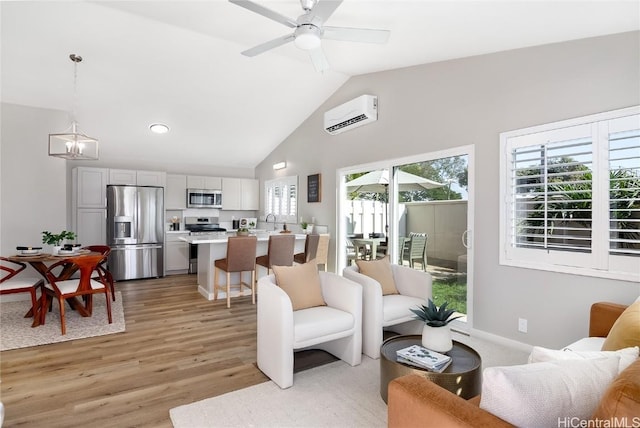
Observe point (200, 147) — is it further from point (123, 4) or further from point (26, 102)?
point (123, 4)

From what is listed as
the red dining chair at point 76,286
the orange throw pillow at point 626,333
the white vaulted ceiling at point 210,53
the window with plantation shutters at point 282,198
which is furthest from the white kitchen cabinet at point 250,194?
the orange throw pillow at point 626,333

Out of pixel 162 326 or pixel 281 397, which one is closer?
pixel 281 397

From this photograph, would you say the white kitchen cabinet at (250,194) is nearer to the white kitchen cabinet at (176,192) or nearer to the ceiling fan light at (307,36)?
the white kitchen cabinet at (176,192)

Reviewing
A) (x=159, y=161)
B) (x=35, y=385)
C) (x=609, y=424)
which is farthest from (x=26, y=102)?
(x=609, y=424)

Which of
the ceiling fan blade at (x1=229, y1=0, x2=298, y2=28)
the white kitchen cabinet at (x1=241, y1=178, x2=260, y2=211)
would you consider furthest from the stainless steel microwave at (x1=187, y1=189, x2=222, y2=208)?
the ceiling fan blade at (x1=229, y1=0, x2=298, y2=28)

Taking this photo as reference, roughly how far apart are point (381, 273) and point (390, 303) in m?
0.38

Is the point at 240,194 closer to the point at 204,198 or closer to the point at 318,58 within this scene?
the point at 204,198

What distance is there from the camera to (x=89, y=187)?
616cm

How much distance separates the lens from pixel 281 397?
2.40m

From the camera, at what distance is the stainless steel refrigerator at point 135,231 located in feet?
20.5

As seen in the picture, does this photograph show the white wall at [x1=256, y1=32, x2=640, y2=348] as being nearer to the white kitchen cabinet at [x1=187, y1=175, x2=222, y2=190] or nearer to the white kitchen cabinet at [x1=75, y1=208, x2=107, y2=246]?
the white kitchen cabinet at [x1=187, y1=175, x2=222, y2=190]

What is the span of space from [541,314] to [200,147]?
20.9 ft

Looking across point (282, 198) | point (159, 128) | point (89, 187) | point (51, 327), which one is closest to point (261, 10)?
point (51, 327)

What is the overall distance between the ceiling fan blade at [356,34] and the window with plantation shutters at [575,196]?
1613 millimetres
